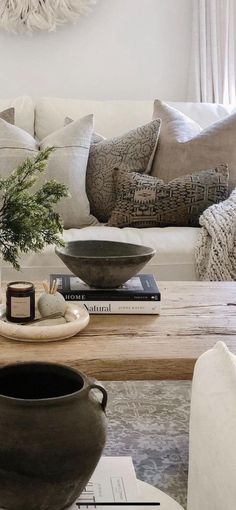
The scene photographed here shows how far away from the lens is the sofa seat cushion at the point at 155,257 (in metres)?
2.42

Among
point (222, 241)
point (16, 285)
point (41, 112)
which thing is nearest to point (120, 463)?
point (16, 285)

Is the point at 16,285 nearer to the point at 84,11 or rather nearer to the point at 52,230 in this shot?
the point at 52,230

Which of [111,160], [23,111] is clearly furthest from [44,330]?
[23,111]

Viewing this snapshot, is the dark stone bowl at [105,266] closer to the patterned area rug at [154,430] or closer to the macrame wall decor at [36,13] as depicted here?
the patterned area rug at [154,430]

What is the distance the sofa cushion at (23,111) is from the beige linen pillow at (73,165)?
226 millimetres

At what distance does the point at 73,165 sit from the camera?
A: 2.81m

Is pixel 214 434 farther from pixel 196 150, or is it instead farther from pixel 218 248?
pixel 196 150

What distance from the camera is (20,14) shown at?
3.46 m

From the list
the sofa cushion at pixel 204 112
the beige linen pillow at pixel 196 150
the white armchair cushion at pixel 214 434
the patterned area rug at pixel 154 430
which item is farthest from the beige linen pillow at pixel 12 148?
the white armchair cushion at pixel 214 434

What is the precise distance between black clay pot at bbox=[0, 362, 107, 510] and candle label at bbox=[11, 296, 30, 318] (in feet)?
2.32

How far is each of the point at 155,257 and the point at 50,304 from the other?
1038 mm

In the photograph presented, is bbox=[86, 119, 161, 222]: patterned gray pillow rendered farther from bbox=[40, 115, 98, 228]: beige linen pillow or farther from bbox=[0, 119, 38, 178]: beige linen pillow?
bbox=[0, 119, 38, 178]: beige linen pillow

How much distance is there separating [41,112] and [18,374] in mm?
2456

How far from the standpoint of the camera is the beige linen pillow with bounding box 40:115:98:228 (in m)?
2.78
